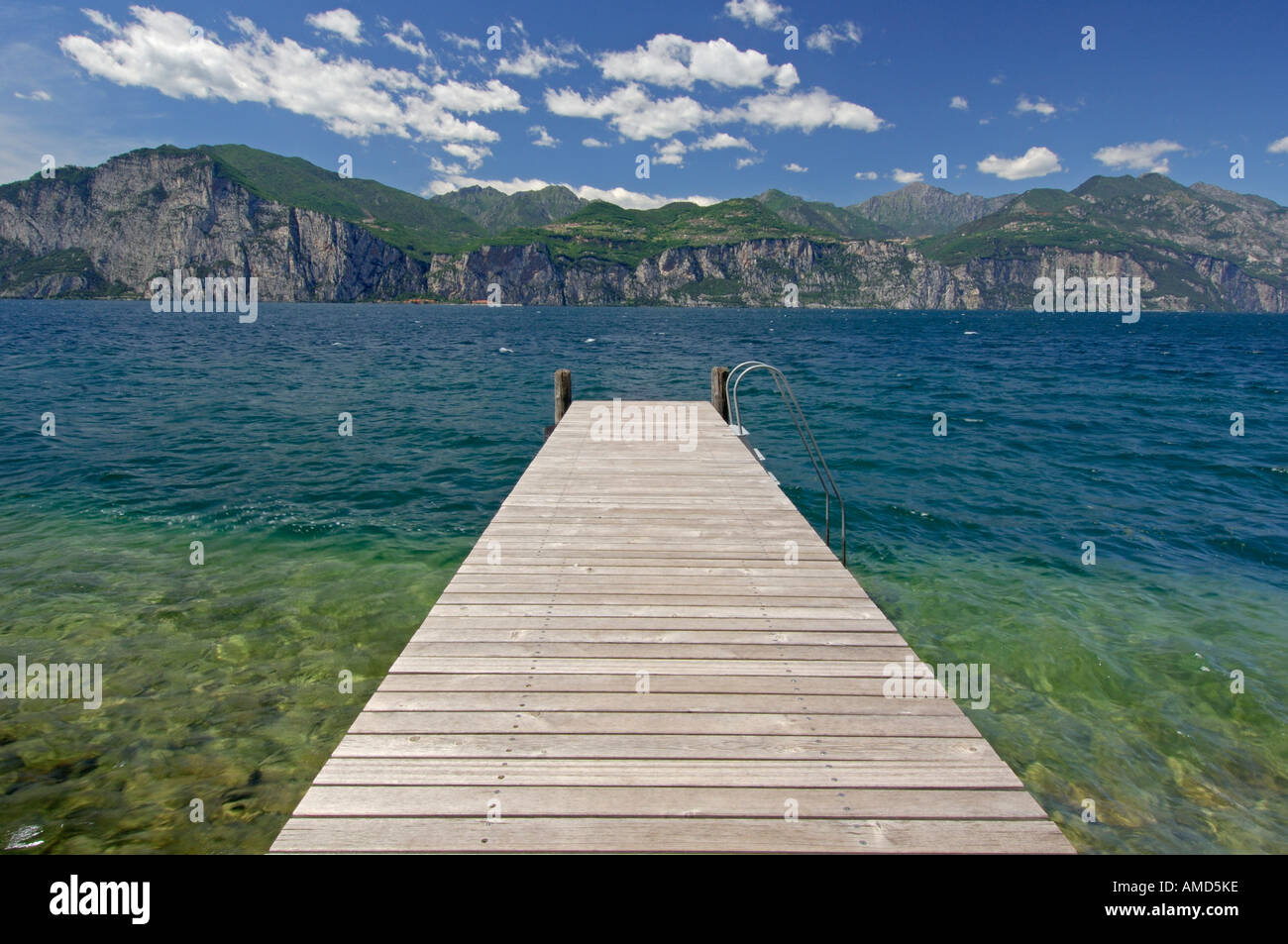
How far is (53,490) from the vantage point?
49.3 feet

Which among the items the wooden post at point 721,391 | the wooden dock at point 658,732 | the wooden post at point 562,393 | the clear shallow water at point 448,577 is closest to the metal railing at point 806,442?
the wooden post at point 721,391

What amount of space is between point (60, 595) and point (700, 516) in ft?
32.7

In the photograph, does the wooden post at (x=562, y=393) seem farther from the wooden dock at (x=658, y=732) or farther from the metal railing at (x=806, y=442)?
the wooden dock at (x=658, y=732)

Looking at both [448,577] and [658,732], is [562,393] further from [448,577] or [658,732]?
[658,732]

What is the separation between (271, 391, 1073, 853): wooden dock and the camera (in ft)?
10.6

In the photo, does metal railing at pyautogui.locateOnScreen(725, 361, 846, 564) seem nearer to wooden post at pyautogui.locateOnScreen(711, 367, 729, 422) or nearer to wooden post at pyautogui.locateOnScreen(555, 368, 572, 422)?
wooden post at pyautogui.locateOnScreen(711, 367, 729, 422)

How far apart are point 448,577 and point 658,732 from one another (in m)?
7.67

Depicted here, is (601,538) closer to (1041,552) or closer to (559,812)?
(559,812)

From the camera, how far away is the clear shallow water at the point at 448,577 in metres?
6.21

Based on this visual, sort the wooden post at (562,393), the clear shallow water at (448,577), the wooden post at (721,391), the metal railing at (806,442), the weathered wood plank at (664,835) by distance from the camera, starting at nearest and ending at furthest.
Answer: the weathered wood plank at (664,835) → the clear shallow water at (448,577) → the metal railing at (806,442) → the wooden post at (562,393) → the wooden post at (721,391)

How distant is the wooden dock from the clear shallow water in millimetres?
2794

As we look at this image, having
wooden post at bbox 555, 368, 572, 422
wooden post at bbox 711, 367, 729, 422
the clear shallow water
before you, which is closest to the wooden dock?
the clear shallow water

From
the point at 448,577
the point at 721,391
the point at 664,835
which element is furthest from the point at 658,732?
the point at 721,391

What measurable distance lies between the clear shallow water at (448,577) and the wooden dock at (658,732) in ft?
9.17
